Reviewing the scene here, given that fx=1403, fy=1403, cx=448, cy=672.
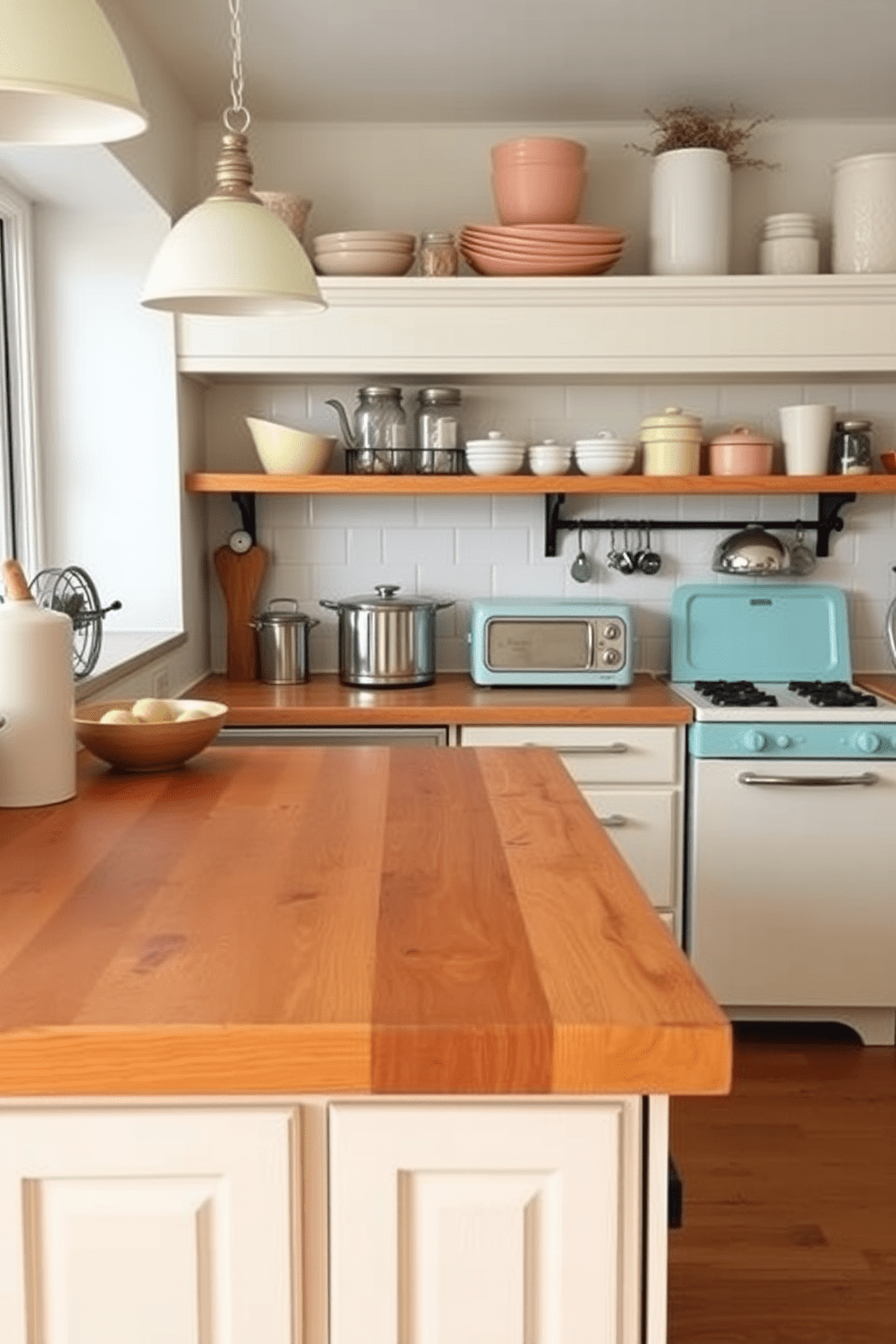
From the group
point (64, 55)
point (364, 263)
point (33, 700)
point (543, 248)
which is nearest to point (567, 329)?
point (543, 248)

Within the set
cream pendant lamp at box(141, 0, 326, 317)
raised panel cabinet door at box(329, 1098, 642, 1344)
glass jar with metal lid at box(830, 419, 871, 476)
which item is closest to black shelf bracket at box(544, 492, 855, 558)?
glass jar with metal lid at box(830, 419, 871, 476)

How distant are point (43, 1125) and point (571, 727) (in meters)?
2.34

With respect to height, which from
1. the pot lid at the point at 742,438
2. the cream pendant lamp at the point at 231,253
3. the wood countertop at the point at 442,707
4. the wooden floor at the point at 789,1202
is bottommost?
the wooden floor at the point at 789,1202

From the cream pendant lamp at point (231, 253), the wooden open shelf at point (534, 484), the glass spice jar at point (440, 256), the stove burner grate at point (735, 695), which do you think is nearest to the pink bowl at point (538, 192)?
the glass spice jar at point (440, 256)

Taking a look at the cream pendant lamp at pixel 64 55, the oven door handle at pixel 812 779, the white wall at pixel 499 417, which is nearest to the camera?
the cream pendant lamp at pixel 64 55

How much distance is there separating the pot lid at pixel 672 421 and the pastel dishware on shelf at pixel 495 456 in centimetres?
34

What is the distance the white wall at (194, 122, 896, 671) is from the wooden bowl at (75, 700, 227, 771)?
182cm

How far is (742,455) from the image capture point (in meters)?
3.66

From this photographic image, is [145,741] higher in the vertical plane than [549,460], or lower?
lower

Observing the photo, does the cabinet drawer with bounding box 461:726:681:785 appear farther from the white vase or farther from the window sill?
the white vase

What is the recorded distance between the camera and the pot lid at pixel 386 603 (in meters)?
3.58

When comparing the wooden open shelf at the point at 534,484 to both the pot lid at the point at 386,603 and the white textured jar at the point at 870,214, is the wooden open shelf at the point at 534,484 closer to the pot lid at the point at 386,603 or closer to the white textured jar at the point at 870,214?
the pot lid at the point at 386,603

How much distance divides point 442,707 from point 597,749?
15.1 inches

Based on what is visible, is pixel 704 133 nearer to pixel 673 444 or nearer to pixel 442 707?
pixel 673 444
